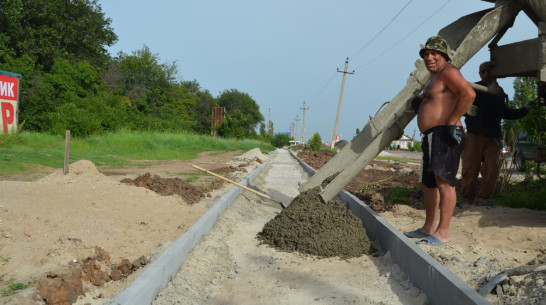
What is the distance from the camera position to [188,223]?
5355 mm

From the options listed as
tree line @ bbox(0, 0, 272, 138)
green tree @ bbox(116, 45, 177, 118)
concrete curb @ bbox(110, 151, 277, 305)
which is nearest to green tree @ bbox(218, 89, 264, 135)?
green tree @ bbox(116, 45, 177, 118)

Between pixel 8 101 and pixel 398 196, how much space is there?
17.1 m

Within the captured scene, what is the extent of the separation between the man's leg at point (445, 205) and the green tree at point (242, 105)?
75.9m

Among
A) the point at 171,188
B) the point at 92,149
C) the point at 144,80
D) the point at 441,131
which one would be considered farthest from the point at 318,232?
the point at 144,80

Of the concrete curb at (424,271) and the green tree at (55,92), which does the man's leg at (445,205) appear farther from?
the green tree at (55,92)

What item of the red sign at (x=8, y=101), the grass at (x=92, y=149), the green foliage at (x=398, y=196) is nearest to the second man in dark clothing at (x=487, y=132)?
the green foliage at (x=398, y=196)

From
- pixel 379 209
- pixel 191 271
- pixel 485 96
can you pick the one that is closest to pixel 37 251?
pixel 191 271

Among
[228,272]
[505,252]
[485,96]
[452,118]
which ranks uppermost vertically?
[485,96]

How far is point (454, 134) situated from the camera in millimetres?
4426

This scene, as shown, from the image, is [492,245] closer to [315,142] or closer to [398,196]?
[398,196]

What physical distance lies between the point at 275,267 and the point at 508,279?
1998 mm

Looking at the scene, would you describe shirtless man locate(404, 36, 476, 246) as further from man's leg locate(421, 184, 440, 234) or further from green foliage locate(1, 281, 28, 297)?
green foliage locate(1, 281, 28, 297)

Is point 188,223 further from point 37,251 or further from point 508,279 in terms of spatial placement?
point 508,279

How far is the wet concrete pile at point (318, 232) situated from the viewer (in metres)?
4.66
